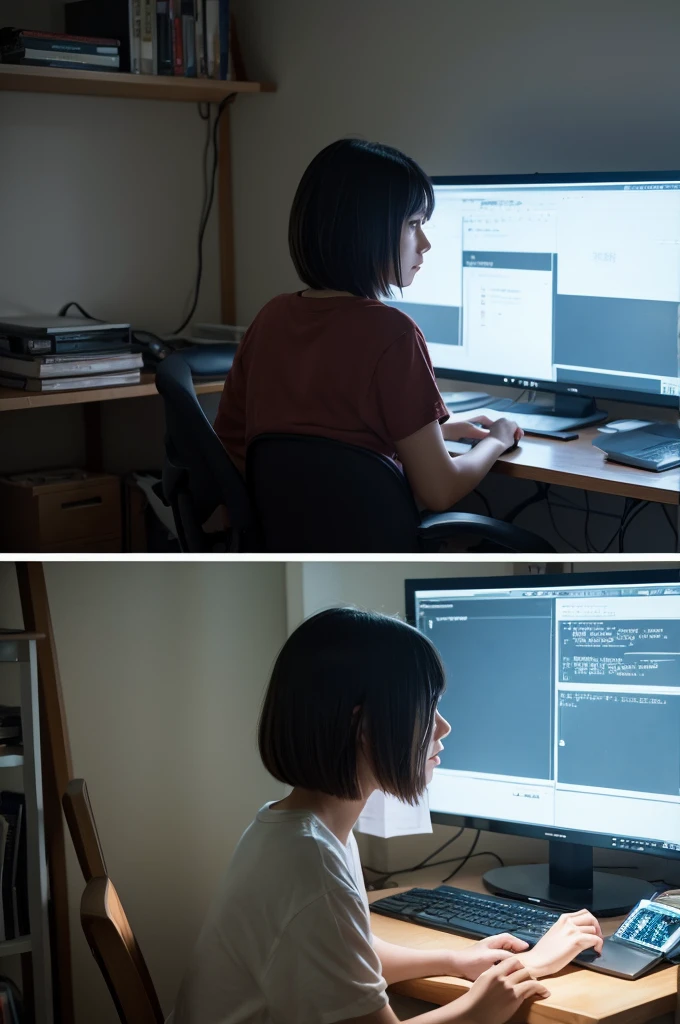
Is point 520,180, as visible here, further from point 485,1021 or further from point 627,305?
point 485,1021

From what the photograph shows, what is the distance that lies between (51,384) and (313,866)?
1905 mm

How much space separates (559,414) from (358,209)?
2.30ft

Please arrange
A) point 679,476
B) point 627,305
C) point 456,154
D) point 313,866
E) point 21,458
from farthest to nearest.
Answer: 1. point 21,458
2. point 456,154
3. point 627,305
4. point 679,476
5. point 313,866

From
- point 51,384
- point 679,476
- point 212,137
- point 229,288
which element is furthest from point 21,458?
point 679,476

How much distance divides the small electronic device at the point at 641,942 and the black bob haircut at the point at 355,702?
0.28 m

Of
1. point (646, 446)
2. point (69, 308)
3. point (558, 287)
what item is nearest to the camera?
point (646, 446)

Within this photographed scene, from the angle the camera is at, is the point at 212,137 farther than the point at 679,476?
Yes

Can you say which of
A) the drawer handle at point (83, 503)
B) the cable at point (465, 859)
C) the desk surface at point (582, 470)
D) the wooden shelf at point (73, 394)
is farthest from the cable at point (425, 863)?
the drawer handle at point (83, 503)

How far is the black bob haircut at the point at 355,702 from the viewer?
1196 millimetres

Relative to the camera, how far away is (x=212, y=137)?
343 cm

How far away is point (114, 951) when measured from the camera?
3.43 feet

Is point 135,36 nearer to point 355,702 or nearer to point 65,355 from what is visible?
point 65,355

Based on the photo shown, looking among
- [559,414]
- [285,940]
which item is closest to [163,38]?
[559,414]

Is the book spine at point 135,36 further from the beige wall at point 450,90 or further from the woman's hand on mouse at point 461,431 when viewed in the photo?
the woman's hand on mouse at point 461,431
